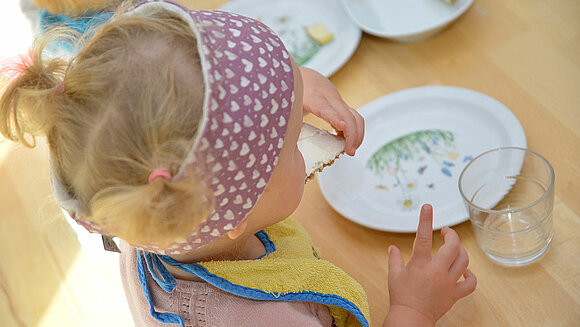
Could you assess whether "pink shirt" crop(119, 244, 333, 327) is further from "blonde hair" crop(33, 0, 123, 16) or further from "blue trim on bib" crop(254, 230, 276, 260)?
"blonde hair" crop(33, 0, 123, 16)

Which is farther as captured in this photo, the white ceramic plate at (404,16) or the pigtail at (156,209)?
the white ceramic plate at (404,16)

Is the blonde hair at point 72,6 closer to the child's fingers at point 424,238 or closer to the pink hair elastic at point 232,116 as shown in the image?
the pink hair elastic at point 232,116

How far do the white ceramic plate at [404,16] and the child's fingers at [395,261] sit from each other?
44 centimetres

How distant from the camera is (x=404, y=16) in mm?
1092

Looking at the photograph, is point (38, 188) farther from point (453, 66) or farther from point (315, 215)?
point (453, 66)

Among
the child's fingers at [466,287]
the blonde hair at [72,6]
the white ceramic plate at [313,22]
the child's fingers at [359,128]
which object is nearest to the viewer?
the child's fingers at [466,287]

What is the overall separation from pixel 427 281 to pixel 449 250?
0.05 meters

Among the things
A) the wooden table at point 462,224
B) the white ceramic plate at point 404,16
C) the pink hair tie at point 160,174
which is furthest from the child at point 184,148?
the white ceramic plate at point 404,16

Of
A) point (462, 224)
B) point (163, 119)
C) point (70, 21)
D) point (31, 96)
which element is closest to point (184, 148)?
point (163, 119)

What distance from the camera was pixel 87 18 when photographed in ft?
3.28

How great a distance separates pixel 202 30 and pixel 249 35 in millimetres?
56

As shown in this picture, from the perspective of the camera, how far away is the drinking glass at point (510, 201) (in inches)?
28.7

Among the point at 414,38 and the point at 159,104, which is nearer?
the point at 159,104

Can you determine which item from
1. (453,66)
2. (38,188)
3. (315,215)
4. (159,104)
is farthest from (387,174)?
(38,188)
